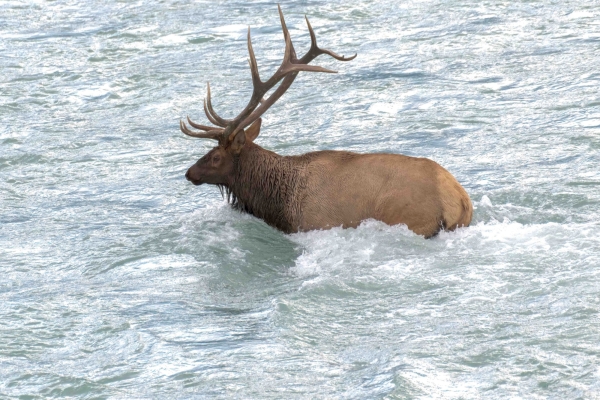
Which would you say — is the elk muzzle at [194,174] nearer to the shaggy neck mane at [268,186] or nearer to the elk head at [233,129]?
the elk head at [233,129]

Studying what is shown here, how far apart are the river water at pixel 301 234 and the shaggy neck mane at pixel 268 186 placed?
166mm

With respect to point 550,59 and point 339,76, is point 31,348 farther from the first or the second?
point 550,59

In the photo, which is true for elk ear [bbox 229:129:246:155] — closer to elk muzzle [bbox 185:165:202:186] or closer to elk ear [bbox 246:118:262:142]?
elk ear [bbox 246:118:262:142]

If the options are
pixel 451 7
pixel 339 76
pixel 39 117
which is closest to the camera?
pixel 39 117

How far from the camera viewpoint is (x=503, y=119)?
12547mm

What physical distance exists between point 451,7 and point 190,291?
9.80 meters

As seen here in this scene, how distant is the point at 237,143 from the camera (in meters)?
9.74

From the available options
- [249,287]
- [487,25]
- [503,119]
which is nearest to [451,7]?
[487,25]

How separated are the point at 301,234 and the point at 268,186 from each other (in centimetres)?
59

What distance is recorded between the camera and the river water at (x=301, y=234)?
6.96m

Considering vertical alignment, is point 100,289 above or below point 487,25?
below

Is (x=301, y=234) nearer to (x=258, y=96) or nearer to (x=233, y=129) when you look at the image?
(x=233, y=129)

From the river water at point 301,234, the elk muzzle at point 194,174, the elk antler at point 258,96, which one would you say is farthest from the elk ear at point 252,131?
the river water at point 301,234

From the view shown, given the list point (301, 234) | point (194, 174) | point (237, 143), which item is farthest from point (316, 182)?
point (194, 174)
